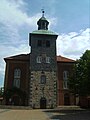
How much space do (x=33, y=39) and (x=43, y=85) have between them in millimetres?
9698

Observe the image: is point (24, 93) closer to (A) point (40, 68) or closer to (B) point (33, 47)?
(A) point (40, 68)

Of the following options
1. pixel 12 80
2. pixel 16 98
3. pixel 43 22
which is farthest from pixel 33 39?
pixel 16 98

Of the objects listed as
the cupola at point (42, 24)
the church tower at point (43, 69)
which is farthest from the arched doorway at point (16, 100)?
the cupola at point (42, 24)

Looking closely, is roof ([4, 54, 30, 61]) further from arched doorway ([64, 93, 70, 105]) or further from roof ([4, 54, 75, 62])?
arched doorway ([64, 93, 70, 105])

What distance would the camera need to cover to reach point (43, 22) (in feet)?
156

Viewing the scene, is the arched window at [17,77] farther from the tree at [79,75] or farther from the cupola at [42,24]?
the tree at [79,75]

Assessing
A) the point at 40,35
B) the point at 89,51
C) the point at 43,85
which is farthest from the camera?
the point at 40,35

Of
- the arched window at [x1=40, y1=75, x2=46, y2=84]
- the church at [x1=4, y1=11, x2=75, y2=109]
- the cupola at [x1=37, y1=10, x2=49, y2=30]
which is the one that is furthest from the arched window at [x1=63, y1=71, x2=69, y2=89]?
the cupola at [x1=37, y1=10, x2=49, y2=30]

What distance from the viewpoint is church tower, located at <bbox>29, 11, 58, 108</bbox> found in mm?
41719

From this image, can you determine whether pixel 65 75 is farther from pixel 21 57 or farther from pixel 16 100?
pixel 16 100

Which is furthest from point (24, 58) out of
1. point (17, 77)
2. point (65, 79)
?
point (65, 79)

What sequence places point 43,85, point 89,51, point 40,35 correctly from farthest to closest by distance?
point 40,35 < point 43,85 < point 89,51

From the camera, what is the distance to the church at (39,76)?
138 ft

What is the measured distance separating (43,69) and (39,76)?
5.28 ft
